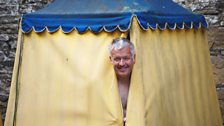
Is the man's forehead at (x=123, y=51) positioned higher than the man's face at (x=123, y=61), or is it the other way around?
the man's forehead at (x=123, y=51)

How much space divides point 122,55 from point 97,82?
0.28 m

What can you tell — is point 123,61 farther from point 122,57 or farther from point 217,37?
point 217,37

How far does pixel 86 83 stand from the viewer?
3420 mm

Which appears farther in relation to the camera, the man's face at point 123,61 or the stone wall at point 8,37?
the stone wall at point 8,37

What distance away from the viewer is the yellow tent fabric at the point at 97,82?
3.37 m

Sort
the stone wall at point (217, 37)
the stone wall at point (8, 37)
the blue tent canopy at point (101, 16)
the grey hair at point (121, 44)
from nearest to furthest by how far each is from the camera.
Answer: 1. the grey hair at point (121, 44)
2. the blue tent canopy at point (101, 16)
3. the stone wall at point (217, 37)
4. the stone wall at point (8, 37)

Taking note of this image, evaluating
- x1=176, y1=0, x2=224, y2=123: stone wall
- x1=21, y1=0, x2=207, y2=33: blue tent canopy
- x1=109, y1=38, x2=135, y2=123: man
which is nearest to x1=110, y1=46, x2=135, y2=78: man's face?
x1=109, y1=38, x2=135, y2=123: man

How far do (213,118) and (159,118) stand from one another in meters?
1.06

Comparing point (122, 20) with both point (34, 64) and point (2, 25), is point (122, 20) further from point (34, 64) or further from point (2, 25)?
point (2, 25)

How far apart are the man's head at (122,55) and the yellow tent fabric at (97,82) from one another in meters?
0.05

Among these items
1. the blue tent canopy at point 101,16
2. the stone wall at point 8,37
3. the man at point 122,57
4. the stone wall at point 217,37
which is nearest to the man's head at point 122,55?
the man at point 122,57

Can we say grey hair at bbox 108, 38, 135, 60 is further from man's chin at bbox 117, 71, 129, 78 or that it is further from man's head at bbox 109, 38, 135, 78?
man's chin at bbox 117, 71, 129, 78

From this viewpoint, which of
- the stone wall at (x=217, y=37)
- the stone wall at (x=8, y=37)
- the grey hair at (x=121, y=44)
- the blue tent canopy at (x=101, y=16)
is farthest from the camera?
the stone wall at (x=8, y=37)

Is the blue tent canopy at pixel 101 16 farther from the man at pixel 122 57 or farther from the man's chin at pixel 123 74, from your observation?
the man's chin at pixel 123 74
